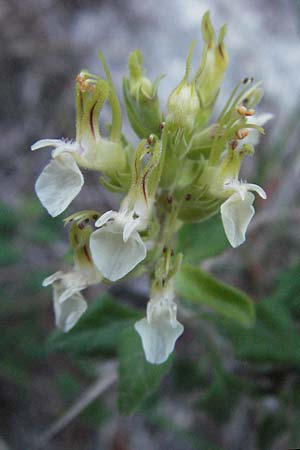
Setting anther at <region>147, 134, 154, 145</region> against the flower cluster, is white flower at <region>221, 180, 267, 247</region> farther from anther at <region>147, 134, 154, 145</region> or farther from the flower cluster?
anther at <region>147, 134, 154, 145</region>

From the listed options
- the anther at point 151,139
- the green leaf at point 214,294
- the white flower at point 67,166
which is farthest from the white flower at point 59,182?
the green leaf at point 214,294

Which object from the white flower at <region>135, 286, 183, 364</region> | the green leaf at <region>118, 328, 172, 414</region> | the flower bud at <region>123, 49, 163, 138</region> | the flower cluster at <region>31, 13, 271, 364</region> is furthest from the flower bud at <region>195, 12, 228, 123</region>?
the green leaf at <region>118, 328, 172, 414</region>

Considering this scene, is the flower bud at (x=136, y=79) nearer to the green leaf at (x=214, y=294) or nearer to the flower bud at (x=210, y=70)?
the flower bud at (x=210, y=70)

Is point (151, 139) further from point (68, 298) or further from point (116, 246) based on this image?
point (68, 298)

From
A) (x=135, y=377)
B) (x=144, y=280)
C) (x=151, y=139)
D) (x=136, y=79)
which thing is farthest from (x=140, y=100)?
(x=144, y=280)

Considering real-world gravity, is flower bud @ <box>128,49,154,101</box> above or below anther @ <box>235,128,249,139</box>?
above
